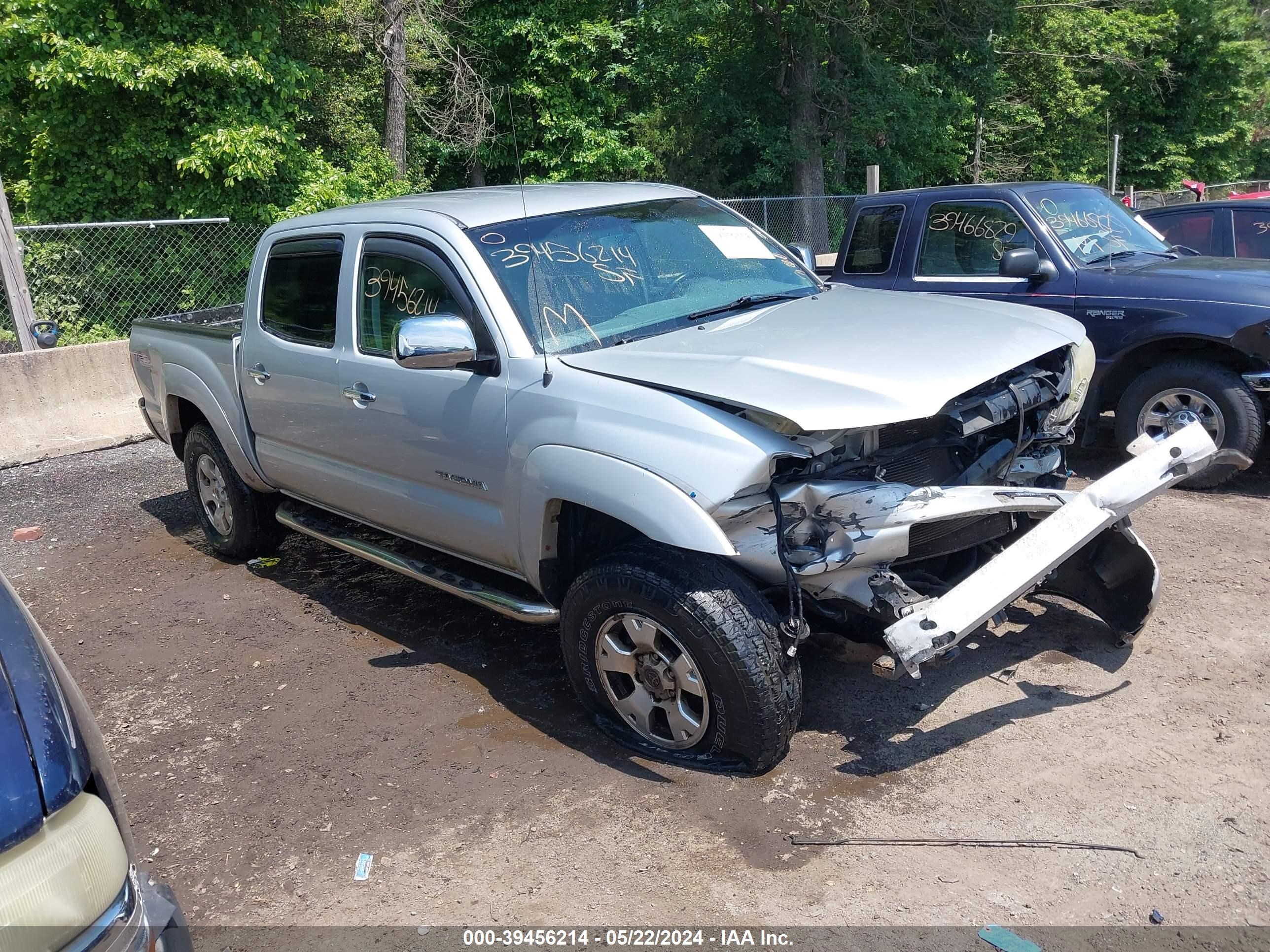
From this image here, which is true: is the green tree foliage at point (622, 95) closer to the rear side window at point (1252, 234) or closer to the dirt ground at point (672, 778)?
the rear side window at point (1252, 234)

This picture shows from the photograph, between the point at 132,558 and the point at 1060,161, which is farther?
the point at 1060,161

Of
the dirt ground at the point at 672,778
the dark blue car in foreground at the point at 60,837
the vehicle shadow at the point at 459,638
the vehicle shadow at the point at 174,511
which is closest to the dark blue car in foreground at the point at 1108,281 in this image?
the dirt ground at the point at 672,778

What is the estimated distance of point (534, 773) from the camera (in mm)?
3951

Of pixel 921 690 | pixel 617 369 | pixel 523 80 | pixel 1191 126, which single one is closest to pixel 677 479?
pixel 617 369

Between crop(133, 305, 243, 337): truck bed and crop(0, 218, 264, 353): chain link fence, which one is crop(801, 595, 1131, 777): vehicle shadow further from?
crop(0, 218, 264, 353): chain link fence

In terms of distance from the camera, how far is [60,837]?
1.94m

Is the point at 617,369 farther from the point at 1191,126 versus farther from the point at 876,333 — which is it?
the point at 1191,126

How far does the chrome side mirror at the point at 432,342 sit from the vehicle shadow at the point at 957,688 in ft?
5.87

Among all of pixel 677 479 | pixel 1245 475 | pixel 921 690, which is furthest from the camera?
pixel 1245 475

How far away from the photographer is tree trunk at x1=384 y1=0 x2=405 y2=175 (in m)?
18.5

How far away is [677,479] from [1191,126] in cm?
3439

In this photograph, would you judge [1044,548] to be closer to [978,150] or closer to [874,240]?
[874,240]

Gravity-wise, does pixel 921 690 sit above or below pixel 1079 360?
below

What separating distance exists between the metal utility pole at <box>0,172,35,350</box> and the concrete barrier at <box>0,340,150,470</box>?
0.30 metres
